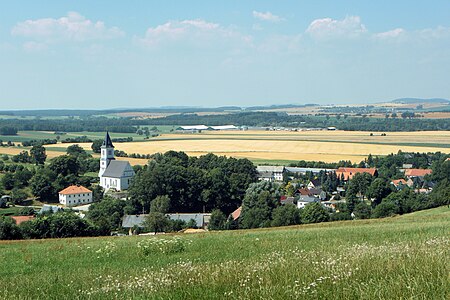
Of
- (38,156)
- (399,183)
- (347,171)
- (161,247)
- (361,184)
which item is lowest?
(399,183)

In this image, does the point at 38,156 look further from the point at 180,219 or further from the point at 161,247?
the point at 161,247

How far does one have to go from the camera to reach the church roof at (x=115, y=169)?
9081 cm

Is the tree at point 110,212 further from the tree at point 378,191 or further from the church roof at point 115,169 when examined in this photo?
the tree at point 378,191

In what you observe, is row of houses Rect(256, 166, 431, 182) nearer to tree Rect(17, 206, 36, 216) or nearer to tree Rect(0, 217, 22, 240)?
tree Rect(17, 206, 36, 216)

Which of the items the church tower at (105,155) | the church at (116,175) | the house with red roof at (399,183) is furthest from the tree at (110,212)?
the house with red roof at (399,183)

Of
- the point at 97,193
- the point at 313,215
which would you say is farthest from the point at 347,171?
the point at 97,193

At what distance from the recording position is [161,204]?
216 feet

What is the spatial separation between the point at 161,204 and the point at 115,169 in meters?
27.9

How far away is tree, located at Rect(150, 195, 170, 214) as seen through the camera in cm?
6511

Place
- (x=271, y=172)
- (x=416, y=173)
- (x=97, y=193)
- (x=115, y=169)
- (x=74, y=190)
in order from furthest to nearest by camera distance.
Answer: (x=271, y=172) < (x=416, y=173) < (x=115, y=169) < (x=97, y=193) < (x=74, y=190)

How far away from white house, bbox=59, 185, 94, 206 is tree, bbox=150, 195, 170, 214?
657 inches

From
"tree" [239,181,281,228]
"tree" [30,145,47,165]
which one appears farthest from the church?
"tree" [239,181,281,228]

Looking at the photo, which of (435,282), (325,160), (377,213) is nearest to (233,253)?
(435,282)

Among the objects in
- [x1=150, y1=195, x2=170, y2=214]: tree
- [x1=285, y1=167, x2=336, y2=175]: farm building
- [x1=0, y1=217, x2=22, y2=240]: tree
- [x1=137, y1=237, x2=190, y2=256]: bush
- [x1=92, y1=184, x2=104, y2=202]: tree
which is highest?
[x1=137, y1=237, x2=190, y2=256]: bush
